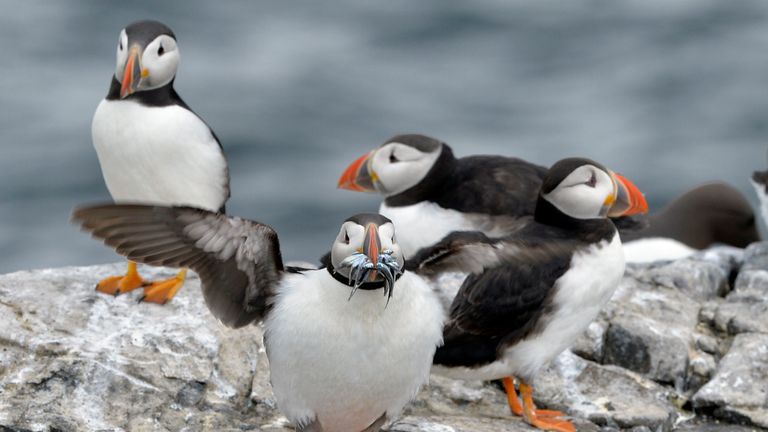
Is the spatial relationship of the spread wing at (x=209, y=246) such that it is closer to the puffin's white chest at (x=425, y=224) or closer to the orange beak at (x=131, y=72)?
the orange beak at (x=131, y=72)

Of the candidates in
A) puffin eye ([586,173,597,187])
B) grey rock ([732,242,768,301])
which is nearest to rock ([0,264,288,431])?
puffin eye ([586,173,597,187])

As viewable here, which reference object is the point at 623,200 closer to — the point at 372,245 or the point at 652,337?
the point at 652,337

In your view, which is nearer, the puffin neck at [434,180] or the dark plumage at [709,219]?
the puffin neck at [434,180]

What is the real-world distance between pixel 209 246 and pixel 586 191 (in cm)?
182

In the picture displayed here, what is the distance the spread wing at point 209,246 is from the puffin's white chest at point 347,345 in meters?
0.11

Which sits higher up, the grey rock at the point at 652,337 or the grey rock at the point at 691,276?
the grey rock at the point at 691,276

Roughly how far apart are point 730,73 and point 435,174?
8947 millimetres

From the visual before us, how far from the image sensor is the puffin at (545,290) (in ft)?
17.3

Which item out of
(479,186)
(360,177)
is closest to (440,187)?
(479,186)

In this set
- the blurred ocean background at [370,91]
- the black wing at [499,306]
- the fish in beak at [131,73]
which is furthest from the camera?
the blurred ocean background at [370,91]

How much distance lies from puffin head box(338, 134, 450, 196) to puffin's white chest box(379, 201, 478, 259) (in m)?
0.18

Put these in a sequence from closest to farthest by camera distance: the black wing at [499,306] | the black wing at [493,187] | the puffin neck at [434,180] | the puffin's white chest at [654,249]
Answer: the black wing at [499,306]
the black wing at [493,187]
the puffin neck at [434,180]
the puffin's white chest at [654,249]

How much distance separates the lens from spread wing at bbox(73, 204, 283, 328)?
426cm

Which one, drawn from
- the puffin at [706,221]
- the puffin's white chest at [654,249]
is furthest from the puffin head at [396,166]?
the puffin at [706,221]
